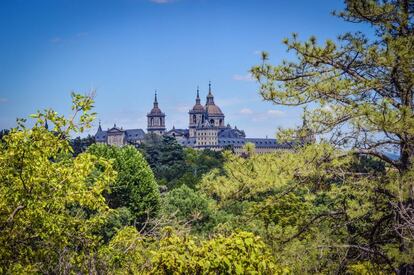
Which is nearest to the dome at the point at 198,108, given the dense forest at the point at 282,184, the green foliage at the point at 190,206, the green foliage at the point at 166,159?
the green foliage at the point at 166,159

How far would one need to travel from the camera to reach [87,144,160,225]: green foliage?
32.1 meters

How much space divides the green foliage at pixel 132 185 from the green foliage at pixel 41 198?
75.2 ft

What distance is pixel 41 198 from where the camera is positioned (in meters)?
8.10

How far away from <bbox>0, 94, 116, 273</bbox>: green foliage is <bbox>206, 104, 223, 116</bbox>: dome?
175804 mm

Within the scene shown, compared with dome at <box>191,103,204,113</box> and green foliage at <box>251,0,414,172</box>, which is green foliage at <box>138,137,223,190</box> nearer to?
green foliage at <box>251,0,414,172</box>

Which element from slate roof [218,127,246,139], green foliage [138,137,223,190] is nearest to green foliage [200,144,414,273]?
green foliage [138,137,223,190]

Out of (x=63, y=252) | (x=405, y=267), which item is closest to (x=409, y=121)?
(x=405, y=267)

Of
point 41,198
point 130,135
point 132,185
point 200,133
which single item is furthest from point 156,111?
point 41,198

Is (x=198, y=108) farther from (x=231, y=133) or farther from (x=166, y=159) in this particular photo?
(x=166, y=159)

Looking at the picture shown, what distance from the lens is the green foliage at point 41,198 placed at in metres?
7.82

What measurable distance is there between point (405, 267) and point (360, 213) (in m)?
1.49

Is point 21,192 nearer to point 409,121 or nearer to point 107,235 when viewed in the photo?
point 409,121

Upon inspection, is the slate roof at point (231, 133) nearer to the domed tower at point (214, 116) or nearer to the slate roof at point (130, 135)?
the domed tower at point (214, 116)

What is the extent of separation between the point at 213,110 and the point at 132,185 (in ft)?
506
